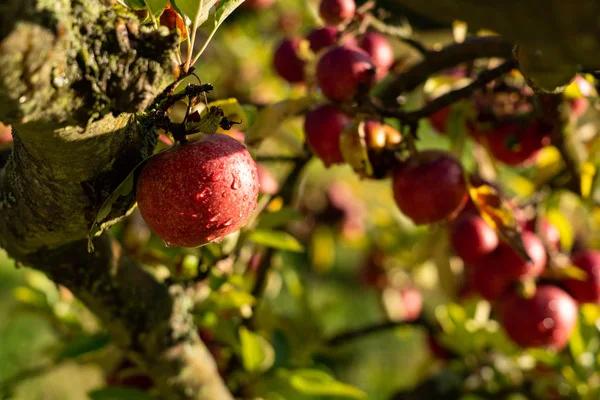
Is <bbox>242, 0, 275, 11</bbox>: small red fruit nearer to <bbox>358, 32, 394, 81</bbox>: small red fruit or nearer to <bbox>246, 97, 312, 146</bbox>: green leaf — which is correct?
<bbox>358, 32, 394, 81</bbox>: small red fruit

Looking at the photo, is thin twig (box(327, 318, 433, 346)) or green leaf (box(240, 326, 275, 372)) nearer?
green leaf (box(240, 326, 275, 372))

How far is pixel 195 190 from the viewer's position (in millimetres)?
604

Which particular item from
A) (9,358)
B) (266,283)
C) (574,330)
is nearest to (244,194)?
(266,283)

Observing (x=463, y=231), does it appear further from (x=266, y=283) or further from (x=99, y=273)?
(x=99, y=273)

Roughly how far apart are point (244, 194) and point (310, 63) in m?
0.58

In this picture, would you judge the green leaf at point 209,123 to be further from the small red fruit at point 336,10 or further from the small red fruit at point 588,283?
the small red fruit at point 588,283

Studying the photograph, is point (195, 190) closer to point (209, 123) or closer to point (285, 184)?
point (209, 123)

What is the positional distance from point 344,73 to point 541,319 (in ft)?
1.97

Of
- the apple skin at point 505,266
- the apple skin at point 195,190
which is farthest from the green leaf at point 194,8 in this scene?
the apple skin at point 505,266

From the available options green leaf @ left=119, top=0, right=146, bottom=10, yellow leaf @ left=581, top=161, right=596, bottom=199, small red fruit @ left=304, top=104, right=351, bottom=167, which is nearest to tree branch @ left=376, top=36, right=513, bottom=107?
small red fruit @ left=304, top=104, right=351, bottom=167

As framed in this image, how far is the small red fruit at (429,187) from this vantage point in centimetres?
88

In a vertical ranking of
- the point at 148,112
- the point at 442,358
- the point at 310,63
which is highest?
the point at 148,112

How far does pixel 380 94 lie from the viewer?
102 centimetres

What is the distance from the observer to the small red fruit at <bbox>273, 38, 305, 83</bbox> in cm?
126
